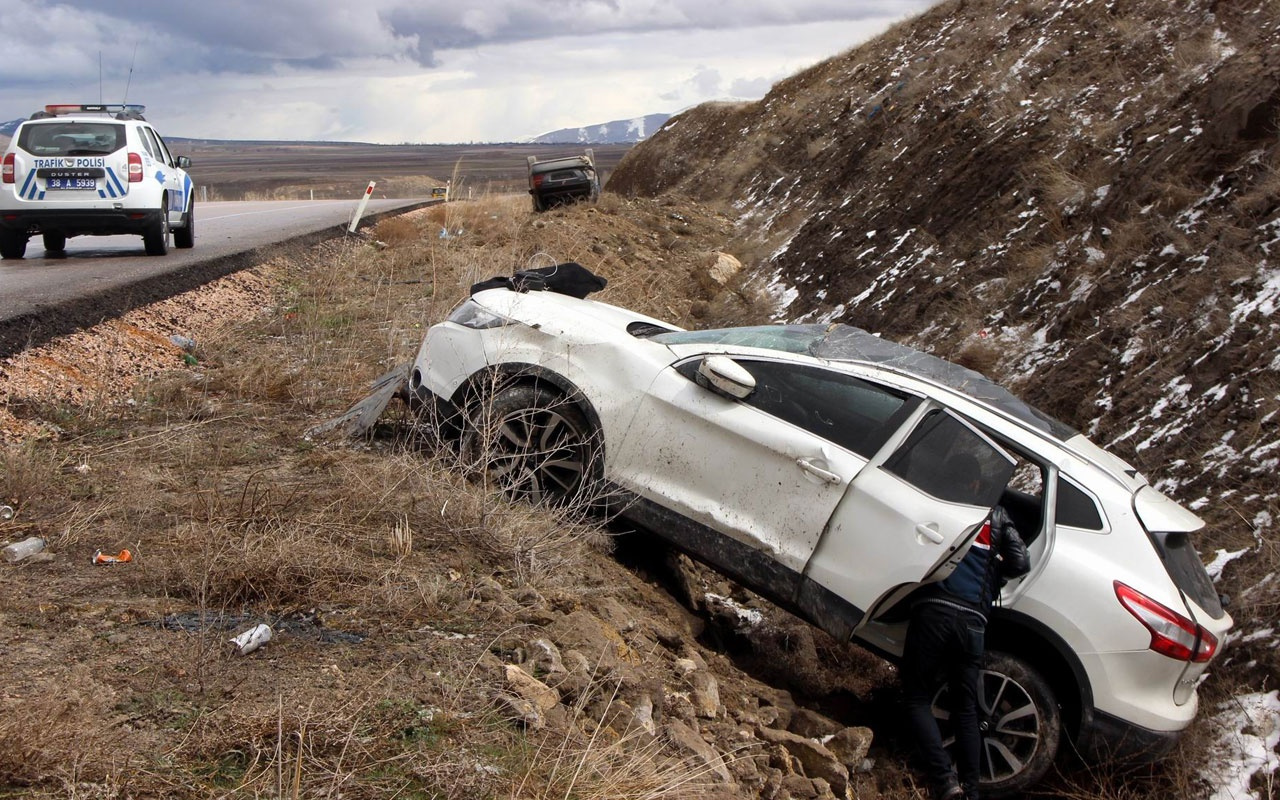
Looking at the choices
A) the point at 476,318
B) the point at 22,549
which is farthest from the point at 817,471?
the point at 22,549

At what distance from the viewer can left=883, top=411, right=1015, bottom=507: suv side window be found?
4840 mm

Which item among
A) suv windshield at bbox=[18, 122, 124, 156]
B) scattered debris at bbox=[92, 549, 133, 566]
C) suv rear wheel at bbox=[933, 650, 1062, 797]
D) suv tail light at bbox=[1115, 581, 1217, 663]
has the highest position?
suv windshield at bbox=[18, 122, 124, 156]

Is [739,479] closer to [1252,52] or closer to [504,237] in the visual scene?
[1252,52]

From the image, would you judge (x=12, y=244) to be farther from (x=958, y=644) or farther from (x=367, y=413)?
(x=958, y=644)

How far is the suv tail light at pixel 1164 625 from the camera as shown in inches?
181

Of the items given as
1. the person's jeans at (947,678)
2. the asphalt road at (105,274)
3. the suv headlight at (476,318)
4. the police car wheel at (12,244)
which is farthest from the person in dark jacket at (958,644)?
the police car wheel at (12,244)

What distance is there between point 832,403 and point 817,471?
0.40 m

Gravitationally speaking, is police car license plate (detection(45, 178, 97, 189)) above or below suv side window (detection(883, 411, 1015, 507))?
above

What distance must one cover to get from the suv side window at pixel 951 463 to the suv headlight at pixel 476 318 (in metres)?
2.40

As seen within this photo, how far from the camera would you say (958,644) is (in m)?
4.79

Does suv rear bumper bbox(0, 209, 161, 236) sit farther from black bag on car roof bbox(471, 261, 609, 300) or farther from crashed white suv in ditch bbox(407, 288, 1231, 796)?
crashed white suv in ditch bbox(407, 288, 1231, 796)

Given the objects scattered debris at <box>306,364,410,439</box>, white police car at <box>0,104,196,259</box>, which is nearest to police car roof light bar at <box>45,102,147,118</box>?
white police car at <box>0,104,196,259</box>

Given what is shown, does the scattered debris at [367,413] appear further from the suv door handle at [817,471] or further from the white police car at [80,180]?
the white police car at [80,180]

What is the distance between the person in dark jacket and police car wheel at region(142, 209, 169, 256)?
12569 millimetres
